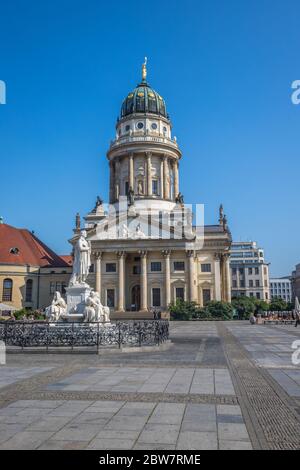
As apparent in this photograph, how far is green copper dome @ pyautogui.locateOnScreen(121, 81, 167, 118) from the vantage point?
8788 cm

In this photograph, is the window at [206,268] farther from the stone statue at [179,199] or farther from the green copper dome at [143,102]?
the green copper dome at [143,102]

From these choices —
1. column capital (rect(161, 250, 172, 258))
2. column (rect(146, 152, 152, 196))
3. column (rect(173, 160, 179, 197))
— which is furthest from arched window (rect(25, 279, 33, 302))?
column (rect(173, 160, 179, 197))

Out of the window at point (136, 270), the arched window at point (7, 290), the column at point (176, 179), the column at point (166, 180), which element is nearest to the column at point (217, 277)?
the window at point (136, 270)

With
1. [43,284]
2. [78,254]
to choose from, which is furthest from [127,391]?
[43,284]

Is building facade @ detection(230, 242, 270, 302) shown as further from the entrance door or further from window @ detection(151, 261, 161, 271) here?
window @ detection(151, 261, 161, 271)

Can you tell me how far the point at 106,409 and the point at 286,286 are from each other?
571 ft

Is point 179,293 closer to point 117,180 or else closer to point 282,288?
point 117,180

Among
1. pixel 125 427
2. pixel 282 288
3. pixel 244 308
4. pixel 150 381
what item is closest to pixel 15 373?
pixel 150 381

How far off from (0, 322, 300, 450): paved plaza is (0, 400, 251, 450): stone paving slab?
16 millimetres

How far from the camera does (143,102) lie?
88188 millimetres

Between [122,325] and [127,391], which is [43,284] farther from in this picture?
[127,391]

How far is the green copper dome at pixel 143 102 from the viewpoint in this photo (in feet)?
288

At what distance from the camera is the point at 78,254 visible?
25797mm

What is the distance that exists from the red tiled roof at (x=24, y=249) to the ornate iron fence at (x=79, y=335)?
173 ft
